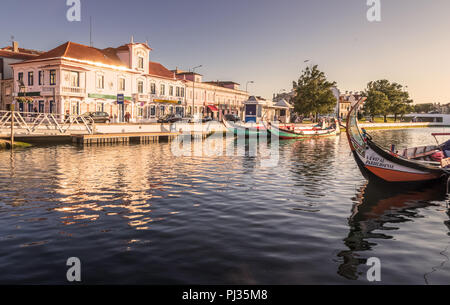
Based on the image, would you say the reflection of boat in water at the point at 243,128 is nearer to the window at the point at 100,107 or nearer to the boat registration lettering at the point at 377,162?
the window at the point at 100,107

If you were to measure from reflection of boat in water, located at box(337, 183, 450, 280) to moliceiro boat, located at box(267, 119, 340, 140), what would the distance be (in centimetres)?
3176

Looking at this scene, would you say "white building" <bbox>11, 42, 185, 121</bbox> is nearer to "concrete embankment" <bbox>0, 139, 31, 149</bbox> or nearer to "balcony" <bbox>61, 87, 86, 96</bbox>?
"balcony" <bbox>61, 87, 86, 96</bbox>

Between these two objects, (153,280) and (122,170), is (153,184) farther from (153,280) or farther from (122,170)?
(153,280)

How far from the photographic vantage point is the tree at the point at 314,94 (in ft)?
253

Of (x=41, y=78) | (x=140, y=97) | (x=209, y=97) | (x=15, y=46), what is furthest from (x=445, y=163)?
(x=15, y=46)

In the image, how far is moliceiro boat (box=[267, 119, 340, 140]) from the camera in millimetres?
48434

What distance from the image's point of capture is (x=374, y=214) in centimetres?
1209

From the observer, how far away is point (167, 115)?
2344 inches

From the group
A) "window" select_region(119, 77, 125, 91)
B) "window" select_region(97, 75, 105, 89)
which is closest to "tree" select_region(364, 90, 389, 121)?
"window" select_region(119, 77, 125, 91)

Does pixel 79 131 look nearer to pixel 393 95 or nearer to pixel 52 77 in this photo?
pixel 52 77

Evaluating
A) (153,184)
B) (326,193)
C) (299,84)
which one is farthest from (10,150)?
(299,84)

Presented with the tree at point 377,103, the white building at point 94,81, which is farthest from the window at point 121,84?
the tree at point 377,103

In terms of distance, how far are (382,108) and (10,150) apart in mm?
107671

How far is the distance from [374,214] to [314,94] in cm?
6829
